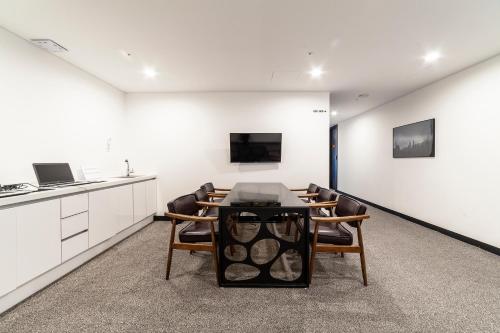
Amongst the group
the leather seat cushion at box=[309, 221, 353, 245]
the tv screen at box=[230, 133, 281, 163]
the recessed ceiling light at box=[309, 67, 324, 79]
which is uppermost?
the recessed ceiling light at box=[309, 67, 324, 79]

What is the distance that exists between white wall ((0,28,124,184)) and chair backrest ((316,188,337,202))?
12.2ft

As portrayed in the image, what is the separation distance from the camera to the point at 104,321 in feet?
5.64

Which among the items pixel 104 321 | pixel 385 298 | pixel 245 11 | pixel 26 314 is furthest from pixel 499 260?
pixel 26 314

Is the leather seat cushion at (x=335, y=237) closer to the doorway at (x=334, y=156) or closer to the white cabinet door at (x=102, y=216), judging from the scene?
the white cabinet door at (x=102, y=216)

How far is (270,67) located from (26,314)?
12.8ft

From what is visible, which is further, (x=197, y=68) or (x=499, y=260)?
(x=197, y=68)

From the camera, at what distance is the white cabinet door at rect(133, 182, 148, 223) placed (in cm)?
377

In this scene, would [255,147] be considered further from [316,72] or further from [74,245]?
[74,245]

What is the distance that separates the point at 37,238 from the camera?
203 centimetres

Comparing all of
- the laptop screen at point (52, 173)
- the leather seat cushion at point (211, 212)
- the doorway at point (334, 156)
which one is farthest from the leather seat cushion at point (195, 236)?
the doorway at point (334, 156)

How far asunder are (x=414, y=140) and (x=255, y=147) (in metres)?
3.26

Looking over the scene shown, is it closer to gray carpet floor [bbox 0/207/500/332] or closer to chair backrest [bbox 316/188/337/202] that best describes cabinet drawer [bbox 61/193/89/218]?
gray carpet floor [bbox 0/207/500/332]

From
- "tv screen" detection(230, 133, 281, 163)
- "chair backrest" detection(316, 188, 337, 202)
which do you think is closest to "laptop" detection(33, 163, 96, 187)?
"tv screen" detection(230, 133, 281, 163)

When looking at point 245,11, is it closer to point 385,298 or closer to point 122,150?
point 385,298
